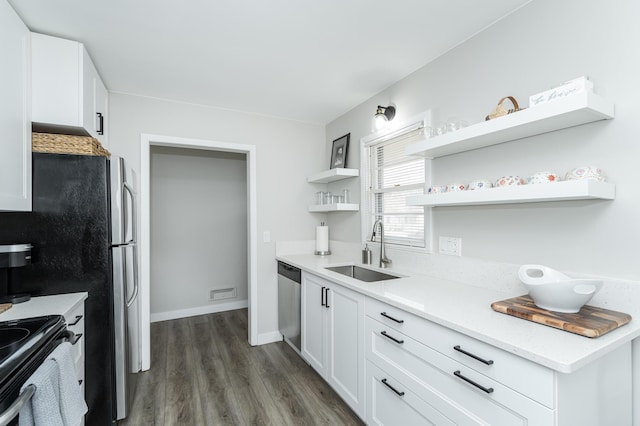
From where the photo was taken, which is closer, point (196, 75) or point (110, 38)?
point (110, 38)

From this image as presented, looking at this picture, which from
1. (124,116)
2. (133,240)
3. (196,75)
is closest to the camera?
(133,240)

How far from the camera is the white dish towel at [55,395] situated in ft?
3.19

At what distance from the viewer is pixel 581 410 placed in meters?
1.02

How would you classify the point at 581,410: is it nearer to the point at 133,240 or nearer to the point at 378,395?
the point at 378,395

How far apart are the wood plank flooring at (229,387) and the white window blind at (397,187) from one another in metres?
1.35

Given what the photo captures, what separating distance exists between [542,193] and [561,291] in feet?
1.34

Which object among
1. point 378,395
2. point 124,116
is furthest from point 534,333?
point 124,116

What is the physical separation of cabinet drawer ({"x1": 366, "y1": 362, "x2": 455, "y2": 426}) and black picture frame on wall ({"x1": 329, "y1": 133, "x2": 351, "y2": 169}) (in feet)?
6.67

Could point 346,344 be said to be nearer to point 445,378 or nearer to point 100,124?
point 445,378

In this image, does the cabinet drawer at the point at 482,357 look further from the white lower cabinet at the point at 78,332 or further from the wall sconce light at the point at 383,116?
the white lower cabinet at the point at 78,332

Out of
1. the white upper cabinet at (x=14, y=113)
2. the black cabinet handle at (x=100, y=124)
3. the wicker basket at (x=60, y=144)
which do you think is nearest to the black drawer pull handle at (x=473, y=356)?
the white upper cabinet at (x=14, y=113)

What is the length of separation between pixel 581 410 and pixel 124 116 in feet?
11.4

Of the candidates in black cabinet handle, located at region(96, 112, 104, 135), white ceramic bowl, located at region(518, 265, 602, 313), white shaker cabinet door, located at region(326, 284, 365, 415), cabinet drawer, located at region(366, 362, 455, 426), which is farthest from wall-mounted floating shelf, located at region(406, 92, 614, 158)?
black cabinet handle, located at region(96, 112, 104, 135)

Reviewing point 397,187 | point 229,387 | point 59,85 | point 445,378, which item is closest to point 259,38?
point 59,85
